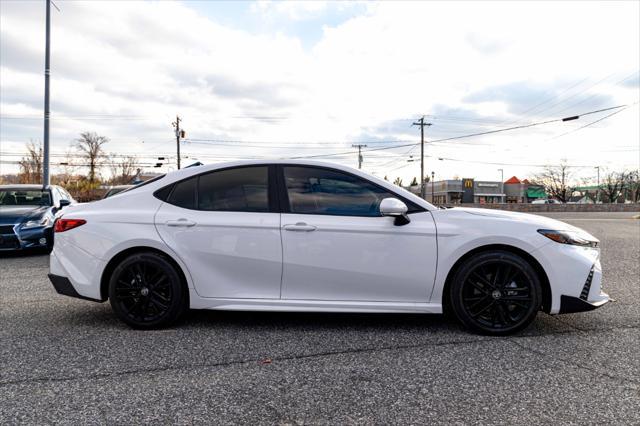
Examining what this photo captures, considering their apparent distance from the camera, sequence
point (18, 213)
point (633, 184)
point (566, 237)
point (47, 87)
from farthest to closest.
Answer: point (633, 184) < point (47, 87) < point (18, 213) < point (566, 237)

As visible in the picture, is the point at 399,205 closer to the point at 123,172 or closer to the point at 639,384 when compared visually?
the point at 639,384

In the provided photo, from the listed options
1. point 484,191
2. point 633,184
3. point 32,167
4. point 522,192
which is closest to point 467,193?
point 484,191

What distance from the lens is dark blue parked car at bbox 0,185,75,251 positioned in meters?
8.09

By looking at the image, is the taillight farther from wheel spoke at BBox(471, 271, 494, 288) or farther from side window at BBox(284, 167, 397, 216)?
wheel spoke at BBox(471, 271, 494, 288)

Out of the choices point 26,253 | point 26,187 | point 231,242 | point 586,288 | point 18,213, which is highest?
point 26,187

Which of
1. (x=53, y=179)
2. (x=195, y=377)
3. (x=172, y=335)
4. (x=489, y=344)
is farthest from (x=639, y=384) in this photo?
(x=53, y=179)

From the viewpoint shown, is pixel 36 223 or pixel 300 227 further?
pixel 36 223

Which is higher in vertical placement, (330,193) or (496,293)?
(330,193)

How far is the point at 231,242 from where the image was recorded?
11.9 ft

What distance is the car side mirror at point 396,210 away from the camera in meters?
3.46

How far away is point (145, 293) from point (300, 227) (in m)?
1.46

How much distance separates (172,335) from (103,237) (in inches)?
41.3

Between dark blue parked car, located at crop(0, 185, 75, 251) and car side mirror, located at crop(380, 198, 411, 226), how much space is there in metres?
7.69

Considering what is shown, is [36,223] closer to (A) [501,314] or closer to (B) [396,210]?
(B) [396,210]
